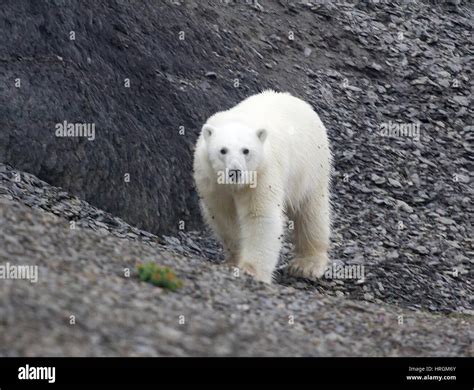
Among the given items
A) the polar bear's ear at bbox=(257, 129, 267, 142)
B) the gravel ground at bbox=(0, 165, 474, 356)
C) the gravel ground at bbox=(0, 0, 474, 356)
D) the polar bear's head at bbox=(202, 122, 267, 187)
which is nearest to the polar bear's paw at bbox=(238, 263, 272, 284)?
the gravel ground at bbox=(0, 0, 474, 356)

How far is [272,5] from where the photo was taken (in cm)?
1892

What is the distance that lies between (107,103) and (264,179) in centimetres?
388

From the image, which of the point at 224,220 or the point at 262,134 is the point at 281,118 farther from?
the point at 224,220

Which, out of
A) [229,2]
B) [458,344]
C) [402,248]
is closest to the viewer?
[458,344]

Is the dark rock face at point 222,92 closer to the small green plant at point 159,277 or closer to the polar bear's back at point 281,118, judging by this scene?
the polar bear's back at point 281,118

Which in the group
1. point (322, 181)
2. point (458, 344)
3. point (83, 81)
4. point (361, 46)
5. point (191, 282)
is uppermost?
point (361, 46)

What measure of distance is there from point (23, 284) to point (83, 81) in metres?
6.44

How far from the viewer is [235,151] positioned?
10227 millimetres

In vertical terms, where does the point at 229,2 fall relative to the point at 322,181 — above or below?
above

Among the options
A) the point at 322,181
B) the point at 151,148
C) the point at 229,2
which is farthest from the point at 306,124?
the point at 229,2

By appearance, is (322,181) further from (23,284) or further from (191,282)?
(23,284)

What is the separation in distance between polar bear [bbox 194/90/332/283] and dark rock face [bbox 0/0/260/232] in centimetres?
185

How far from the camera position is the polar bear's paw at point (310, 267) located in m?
12.5

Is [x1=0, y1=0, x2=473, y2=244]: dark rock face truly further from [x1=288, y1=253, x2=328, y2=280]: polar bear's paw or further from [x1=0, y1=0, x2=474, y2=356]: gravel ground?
[x1=288, y1=253, x2=328, y2=280]: polar bear's paw
